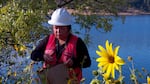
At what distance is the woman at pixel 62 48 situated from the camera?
3260 millimetres

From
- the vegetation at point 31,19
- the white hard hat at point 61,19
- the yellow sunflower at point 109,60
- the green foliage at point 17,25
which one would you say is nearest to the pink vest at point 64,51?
the white hard hat at point 61,19

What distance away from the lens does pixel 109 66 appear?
2.03 meters

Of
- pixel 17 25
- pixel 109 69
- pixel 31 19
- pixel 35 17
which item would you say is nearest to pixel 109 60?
pixel 109 69

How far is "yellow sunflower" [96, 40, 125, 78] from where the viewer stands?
6.59 feet

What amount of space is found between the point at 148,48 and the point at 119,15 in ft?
55.4

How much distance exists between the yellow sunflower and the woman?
1.13m

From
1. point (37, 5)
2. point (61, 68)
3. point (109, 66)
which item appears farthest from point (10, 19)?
point (109, 66)

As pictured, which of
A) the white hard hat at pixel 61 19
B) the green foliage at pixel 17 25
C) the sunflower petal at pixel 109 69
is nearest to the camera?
the sunflower petal at pixel 109 69

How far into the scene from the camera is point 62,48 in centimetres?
332

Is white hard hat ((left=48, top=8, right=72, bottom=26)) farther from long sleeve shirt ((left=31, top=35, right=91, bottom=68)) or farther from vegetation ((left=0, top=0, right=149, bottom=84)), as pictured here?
vegetation ((left=0, top=0, right=149, bottom=84))

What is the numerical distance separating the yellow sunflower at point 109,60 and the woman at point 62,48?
1.13 m

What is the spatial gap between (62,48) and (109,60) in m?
1.25

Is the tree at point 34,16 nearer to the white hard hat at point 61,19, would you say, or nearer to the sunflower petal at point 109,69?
the white hard hat at point 61,19

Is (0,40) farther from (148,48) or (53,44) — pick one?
(148,48)
